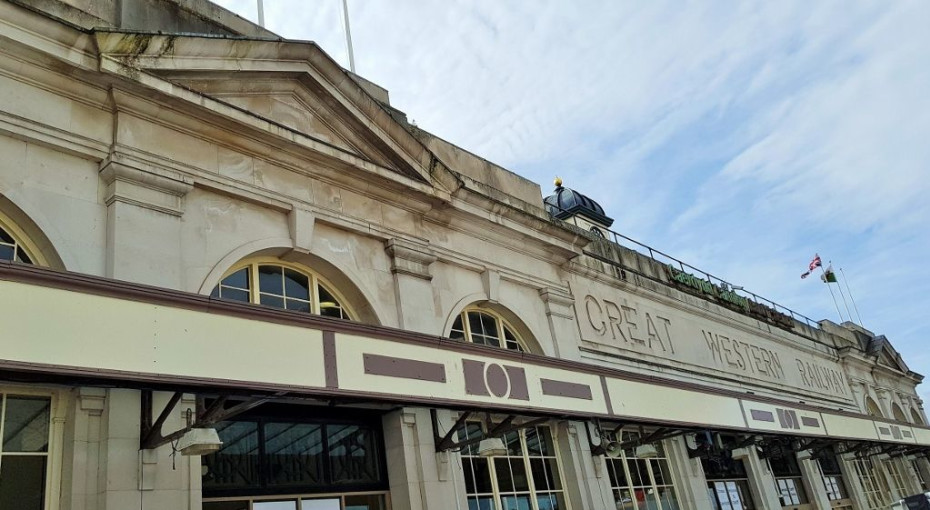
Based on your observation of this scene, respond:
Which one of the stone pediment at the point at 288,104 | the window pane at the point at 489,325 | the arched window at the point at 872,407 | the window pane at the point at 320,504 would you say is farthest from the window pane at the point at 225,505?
the arched window at the point at 872,407

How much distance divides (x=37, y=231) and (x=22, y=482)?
250 cm

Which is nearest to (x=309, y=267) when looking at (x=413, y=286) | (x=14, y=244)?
(x=413, y=286)

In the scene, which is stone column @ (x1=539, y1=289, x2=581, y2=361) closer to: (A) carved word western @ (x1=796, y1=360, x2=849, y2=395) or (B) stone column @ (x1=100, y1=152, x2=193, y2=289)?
(B) stone column @ (x1=100, y1=152, x2=193, y2=289)

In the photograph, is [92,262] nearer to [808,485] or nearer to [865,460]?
[808,485]

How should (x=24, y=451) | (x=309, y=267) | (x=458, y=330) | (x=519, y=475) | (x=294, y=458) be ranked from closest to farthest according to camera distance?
(x=24, y=451) → (x=294, y=458) → (x=309, y=267) → (x=519, y=475) → (x=458, y=330)

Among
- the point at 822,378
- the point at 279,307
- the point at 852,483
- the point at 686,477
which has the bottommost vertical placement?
the point at 852,483

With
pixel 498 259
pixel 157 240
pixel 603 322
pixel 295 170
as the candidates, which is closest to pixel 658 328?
pixel 603 322

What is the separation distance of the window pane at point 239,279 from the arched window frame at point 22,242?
2.17m

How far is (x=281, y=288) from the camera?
9.67 metres

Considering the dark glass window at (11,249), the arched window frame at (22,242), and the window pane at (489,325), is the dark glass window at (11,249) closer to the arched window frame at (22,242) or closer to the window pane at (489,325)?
the arched window frame at (22,242)

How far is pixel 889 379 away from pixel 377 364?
103ft

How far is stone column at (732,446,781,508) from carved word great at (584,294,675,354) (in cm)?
304

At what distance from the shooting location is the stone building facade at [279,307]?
6.53 m

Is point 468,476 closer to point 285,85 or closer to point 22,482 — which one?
point 22,482
